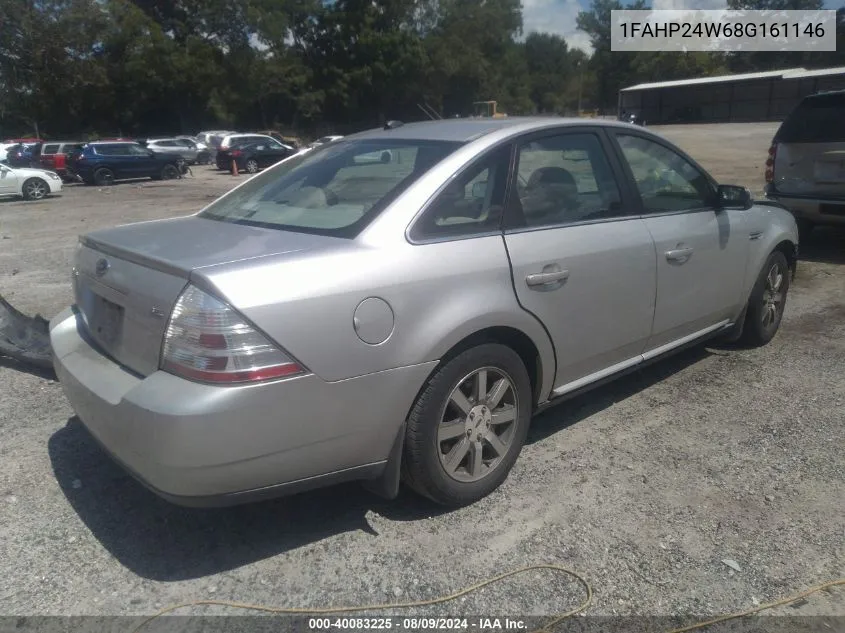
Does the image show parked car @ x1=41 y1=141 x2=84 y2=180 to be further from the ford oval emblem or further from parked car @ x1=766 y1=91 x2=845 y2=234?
the ford oval emblem

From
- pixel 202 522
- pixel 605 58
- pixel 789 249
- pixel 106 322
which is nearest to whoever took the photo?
pixel 106 322

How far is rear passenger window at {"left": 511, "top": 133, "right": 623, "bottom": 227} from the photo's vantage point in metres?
3.63

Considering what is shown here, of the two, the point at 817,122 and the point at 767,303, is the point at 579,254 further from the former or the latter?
the point at 817,122

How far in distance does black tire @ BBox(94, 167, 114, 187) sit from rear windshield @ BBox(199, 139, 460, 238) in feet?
82.6

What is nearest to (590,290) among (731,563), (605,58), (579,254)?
(579,254)

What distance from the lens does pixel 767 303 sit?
539cm

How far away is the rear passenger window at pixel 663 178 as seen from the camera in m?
4.24

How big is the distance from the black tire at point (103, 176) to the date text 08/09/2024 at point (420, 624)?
2722cm

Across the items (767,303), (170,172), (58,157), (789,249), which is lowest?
(767,303)

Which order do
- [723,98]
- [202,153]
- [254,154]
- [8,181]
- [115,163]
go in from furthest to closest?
1. [723,98]
2. [202,153]
3. [254,154]
4. [115,163]
5. [8,181]

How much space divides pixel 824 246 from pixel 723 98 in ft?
160

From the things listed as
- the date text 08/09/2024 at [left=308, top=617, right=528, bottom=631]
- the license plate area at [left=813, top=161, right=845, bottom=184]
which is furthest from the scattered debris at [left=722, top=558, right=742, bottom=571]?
the license plate area at [left=813, top=161, right=845, bottom=184]

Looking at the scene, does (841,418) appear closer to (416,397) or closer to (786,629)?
(786,629)

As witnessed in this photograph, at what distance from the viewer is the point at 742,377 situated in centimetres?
495
